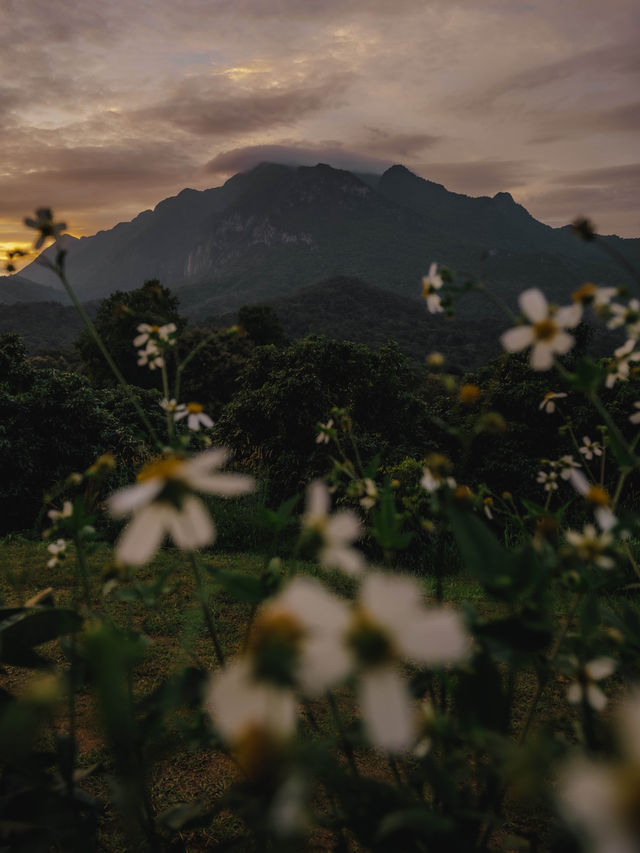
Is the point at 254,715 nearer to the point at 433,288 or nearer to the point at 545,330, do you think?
the point at 545,330

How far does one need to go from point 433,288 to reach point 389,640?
2.77ft

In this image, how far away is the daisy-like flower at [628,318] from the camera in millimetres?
900

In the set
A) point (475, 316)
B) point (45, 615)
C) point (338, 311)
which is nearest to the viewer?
point (45, 615)

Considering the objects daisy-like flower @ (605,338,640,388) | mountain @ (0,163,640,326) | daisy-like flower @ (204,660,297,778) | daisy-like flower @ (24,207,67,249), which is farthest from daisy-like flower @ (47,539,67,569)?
mountain @ (0,163,640,326)

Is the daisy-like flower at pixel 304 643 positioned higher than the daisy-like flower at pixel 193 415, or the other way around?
the daisy-like flower at pixel 193 415

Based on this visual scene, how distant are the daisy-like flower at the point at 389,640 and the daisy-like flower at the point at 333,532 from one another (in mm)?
131

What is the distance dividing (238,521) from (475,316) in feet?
230

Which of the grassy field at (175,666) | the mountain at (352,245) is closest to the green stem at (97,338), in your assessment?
the grassy field at (175,666)

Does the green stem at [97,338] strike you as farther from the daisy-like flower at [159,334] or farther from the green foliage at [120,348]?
the green foliage at [120,348]

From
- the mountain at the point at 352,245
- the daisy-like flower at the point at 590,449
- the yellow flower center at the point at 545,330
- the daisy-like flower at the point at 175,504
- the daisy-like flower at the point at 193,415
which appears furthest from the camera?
the mountain at the point at 352,245

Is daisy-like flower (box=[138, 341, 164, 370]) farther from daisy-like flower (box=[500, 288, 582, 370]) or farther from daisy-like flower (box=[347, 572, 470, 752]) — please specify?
daisy-like flower (box=[347, 572, 470, 752])

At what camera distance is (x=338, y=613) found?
1.26 feet

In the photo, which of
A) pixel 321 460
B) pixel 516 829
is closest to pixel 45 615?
pixel 516 829

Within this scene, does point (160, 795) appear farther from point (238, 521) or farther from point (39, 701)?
point (238, 521)
